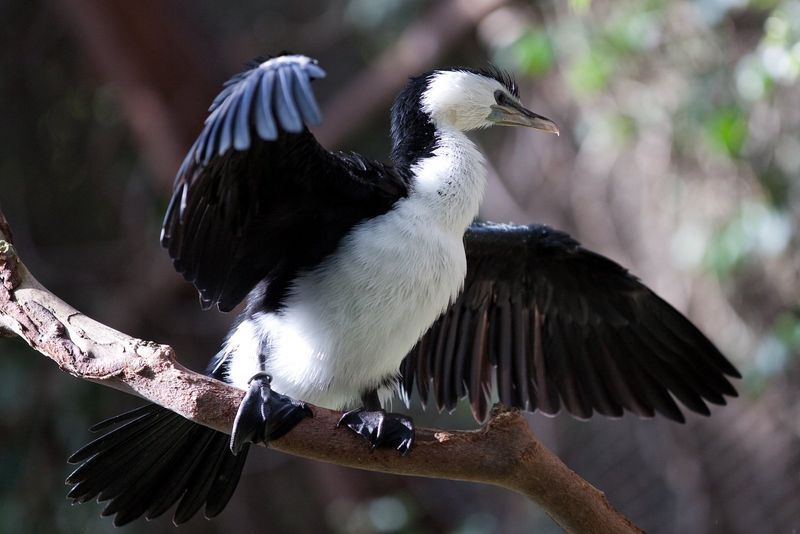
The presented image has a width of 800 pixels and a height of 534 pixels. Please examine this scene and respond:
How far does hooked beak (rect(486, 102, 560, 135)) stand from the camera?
2.72 m

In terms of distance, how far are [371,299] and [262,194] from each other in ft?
1.04

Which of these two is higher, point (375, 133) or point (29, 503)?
point (375, 133)

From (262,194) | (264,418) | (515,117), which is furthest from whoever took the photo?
(515,117)

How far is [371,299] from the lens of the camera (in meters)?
2.28

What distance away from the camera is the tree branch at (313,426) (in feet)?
6.43

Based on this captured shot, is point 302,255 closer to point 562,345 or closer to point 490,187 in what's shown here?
point 562,345

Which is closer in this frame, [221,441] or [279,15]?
[221,441]

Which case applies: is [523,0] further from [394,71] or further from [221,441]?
[221,441]

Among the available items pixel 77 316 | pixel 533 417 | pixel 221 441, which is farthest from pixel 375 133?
pixel 77 316

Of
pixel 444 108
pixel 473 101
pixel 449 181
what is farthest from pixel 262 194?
pixel 473 101

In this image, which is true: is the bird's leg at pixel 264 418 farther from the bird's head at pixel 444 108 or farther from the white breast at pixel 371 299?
the bird's head at pixel 444 108

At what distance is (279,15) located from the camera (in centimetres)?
543

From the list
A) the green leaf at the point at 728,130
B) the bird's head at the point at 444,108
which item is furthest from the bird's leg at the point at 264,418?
the green leaf at the point at 728,130

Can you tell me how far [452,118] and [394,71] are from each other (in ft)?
6.72
